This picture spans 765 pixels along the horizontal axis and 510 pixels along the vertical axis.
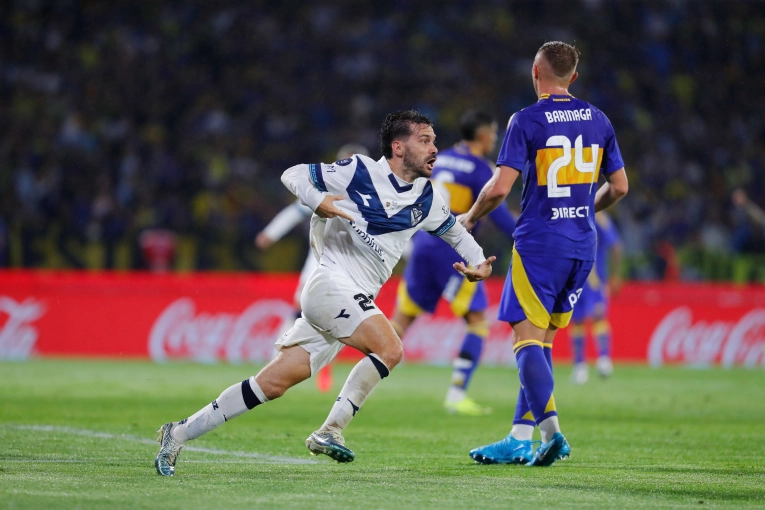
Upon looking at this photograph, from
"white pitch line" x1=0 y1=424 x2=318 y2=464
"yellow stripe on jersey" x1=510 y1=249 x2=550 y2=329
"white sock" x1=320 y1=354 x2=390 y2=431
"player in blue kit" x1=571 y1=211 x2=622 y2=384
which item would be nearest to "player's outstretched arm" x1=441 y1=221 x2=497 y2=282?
"yellow stripe on jersey" x1=510 y1=249 x2=550 y2=329

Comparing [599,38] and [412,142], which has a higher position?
[599,38]

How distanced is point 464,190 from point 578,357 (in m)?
5.31

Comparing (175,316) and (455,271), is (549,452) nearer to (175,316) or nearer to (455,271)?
(455,271)

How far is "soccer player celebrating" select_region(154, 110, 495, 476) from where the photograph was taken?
545 cm

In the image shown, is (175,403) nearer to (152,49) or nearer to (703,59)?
(152,49)

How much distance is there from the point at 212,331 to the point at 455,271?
7.37m

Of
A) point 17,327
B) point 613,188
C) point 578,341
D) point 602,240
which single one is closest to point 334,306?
point 613,188

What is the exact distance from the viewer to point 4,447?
6.42 metres

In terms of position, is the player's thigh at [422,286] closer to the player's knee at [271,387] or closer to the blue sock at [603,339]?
the player's knee at [271,387]

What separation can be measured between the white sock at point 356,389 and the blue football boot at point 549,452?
40.4 inches

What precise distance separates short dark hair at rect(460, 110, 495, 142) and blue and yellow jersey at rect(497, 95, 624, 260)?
2890 millimetres

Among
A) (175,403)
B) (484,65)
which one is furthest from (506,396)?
(484,65)

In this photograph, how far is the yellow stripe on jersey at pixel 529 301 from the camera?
20.2ft

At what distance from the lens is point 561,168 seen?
6.12 m
